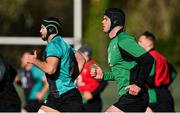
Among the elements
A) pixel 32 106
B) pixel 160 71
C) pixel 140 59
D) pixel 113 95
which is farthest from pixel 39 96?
pixel 140 59

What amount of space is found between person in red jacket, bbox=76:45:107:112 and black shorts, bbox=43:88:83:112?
3610 millimetres

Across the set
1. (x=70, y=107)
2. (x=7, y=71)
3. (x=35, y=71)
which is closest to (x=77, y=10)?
(x=35, y=71)

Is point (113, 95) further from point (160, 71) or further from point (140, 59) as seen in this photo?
point (140, 59)

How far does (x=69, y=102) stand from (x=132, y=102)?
90 centimetres

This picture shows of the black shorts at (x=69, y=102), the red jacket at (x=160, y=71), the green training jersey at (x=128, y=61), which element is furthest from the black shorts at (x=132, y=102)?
the red jacket at (x=160, y=71)

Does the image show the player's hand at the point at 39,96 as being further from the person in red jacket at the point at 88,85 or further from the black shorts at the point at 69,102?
the black shorts at the point at 69,102

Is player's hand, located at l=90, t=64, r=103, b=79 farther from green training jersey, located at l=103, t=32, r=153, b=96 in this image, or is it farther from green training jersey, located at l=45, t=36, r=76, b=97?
green training jersey, located at l=45, t=36, r=76, b=97

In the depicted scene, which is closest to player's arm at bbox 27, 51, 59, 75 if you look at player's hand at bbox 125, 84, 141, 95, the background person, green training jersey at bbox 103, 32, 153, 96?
the background person

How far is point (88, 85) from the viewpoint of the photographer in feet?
46.4

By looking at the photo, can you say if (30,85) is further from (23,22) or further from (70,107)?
(23,22)

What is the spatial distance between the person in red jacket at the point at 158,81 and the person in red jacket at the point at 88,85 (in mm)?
1197

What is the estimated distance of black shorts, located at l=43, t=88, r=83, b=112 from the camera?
10188 millimetres

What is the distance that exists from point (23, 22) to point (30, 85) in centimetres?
1394

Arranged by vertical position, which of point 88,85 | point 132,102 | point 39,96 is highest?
point 132,102
